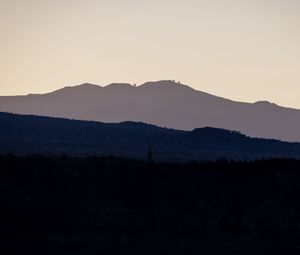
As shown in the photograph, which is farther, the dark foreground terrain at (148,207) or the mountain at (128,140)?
the mountain at (128,140)

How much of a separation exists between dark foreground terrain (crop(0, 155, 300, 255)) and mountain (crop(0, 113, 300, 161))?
1902 inches

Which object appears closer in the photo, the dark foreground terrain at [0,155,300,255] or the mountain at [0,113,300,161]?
the dark foreground terrain at [0,155,300,255]

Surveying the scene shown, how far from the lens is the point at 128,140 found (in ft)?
420

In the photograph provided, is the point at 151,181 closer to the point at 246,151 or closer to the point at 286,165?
the point at 286,165

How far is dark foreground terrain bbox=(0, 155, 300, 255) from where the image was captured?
159 ft

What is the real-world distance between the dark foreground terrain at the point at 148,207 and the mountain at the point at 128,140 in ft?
159

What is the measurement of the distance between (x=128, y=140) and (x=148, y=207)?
75.9m

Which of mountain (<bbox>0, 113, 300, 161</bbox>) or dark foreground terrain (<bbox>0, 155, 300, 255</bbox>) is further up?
mountain (<bbox>0, 113, 300, 161</bbox>)

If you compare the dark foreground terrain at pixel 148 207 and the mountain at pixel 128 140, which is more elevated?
the mountain at pixel 128 140

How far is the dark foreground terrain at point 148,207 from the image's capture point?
159 feet

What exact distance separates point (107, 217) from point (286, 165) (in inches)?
398

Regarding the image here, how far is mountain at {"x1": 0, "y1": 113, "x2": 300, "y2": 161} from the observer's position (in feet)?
365

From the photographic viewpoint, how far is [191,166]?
185 feet

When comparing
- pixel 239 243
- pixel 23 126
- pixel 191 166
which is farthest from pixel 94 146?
pixel 239 243
